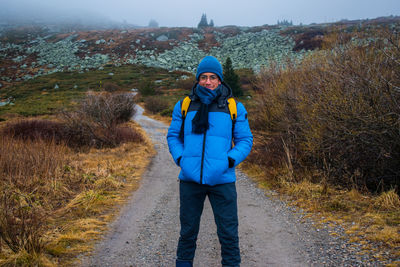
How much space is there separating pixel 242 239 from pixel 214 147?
5.96ft

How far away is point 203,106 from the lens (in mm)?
2244

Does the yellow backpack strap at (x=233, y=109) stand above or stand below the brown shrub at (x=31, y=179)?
above

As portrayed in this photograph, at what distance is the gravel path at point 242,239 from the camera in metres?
2.88

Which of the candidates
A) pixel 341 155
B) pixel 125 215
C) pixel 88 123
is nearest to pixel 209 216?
pixel 125 215

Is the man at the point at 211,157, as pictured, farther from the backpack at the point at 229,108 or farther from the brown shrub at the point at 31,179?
the brown shrub at the point at 31,179

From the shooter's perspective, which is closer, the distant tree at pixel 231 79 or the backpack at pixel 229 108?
the backpack at pixel 229 108

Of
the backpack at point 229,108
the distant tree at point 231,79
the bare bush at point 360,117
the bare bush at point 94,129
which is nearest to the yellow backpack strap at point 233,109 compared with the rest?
the backpack at point 229,108

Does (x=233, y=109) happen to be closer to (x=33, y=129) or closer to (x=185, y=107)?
(x=185, y=107)

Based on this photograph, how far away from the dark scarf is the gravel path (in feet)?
5.20

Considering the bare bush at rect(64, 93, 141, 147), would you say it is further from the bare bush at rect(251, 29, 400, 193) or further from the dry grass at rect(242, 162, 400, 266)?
the bare bush at rect(251, 29, 400, 193)

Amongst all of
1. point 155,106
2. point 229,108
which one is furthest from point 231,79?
point 229,108

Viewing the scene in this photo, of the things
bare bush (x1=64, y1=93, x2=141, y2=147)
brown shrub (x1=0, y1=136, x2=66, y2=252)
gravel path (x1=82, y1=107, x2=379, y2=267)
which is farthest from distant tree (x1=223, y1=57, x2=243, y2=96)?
gravel path (x1=82, y1=107, x2=379, y2=267)

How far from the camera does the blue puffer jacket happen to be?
2154mm

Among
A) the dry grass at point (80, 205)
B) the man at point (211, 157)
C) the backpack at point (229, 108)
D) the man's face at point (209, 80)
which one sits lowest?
the dry grass at point (80, 205)
